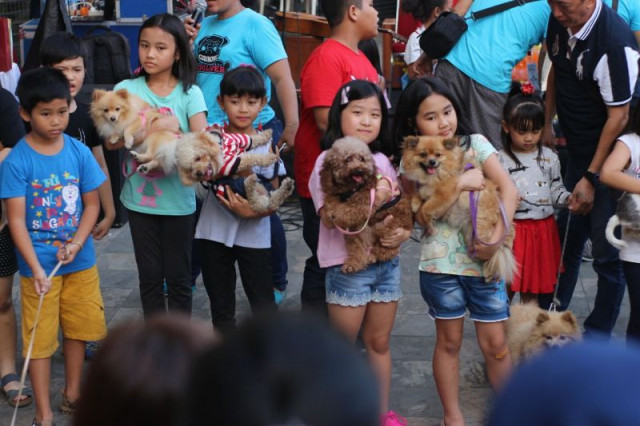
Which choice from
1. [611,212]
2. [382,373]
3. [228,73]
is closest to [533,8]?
[611,212]

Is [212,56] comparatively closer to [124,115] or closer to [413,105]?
[124,115]

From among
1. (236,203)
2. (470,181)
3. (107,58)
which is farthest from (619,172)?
(107,58)

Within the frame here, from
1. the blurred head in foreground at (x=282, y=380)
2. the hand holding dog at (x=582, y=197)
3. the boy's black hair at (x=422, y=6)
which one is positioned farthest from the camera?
the boy's black hair at (x=422, y=6)

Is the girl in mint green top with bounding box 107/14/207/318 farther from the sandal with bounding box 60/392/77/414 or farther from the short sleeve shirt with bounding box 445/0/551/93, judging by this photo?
the short sleeve shirt with bounding box 445/0/551/93

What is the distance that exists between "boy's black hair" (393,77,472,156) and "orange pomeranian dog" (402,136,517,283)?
192 mm

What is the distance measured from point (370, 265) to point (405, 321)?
164 centimetres

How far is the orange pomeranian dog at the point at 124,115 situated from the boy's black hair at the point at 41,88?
0.22 m

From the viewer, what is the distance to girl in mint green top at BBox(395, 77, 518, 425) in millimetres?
3809

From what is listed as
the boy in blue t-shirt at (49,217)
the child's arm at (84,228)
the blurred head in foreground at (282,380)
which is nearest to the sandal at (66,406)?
the boy in blue t-shirt at (49,217)

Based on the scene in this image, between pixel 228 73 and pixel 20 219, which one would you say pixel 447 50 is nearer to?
pixel 228 73

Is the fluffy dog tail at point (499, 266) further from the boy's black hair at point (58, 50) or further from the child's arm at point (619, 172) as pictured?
the boy's black hair at point (58, 50)

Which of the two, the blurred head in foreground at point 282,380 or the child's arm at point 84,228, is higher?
the blurred head in foreground at point 282,380

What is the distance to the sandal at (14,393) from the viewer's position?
4.33m

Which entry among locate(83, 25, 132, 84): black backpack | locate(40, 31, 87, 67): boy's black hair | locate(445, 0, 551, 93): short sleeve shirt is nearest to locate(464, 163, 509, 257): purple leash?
locate(445, 0, 551, 93): short sleeve shirt
